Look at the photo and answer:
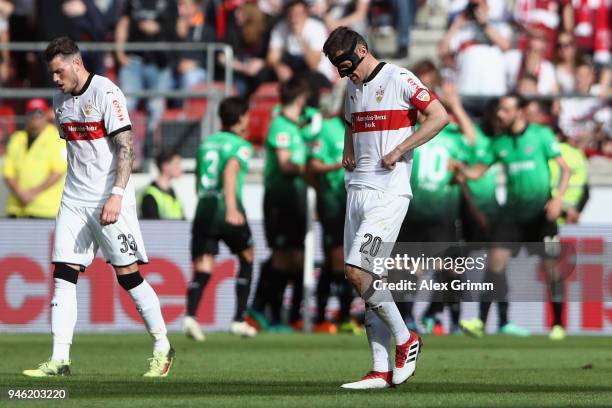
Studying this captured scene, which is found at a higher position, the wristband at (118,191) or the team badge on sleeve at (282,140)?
the wristband at (118,191)

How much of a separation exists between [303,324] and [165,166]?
2.41 meters

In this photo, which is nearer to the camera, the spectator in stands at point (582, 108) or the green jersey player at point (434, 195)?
the green jersey player at point (434, 195)

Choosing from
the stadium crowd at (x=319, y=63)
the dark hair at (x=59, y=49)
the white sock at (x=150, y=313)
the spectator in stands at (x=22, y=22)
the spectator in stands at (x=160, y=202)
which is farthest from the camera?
the spectator in stands at (x=22, y=22)

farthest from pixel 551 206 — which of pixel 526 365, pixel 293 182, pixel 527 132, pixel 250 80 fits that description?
pixel 250 80

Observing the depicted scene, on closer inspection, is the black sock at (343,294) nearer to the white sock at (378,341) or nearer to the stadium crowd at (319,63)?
the stadium crowd at (319,63)

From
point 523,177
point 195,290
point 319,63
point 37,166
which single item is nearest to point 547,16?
point 319,63

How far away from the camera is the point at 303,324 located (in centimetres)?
1744

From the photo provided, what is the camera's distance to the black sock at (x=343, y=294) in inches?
659

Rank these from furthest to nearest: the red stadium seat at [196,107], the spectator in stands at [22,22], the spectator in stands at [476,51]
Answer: the spectator in stands at [22,22], the spectator in stands at [476,51], the red stadium seat at [196,107]

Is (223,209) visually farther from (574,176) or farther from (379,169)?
(379,169)

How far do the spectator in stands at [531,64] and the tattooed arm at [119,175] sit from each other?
33.8 feet

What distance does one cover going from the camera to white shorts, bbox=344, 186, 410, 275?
9680 millimetres

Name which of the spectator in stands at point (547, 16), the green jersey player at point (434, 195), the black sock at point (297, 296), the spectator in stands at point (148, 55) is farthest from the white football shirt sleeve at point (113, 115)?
the spectator in stands at point (547, 16)

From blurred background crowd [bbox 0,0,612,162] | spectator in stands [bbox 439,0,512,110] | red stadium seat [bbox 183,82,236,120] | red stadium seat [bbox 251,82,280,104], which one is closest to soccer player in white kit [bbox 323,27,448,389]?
blurred background crowd [bbox 0,0,612,162]
